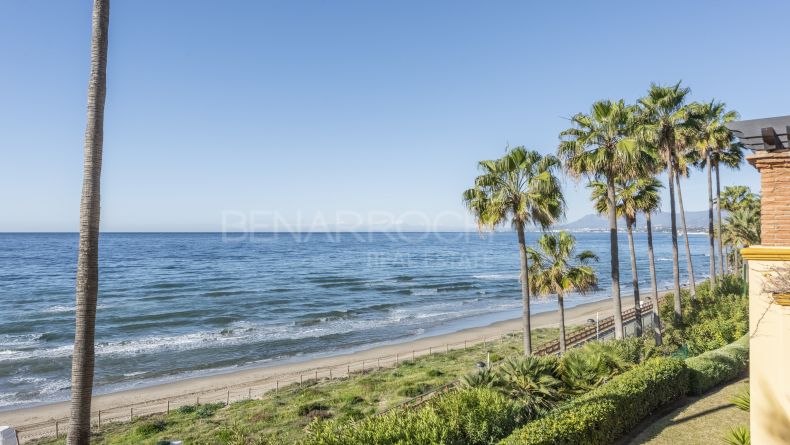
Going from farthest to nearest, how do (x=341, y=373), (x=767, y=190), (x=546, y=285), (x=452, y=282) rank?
(x=452, y=282) < (x=341, y=373) < (x=546, y=285) < (x=767, y=190)

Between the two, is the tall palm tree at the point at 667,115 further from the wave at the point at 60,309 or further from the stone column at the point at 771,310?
the wave at the point at 60,309

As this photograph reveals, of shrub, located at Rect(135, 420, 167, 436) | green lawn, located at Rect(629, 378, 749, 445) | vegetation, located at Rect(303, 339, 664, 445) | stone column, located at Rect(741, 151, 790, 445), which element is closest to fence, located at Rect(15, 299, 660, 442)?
shrub, located at Rect(135, 420, 167, 436)

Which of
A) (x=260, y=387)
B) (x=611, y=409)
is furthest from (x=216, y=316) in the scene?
(x=611, y=409)

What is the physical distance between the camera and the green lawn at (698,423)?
10.5 meters

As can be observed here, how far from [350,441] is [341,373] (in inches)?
887

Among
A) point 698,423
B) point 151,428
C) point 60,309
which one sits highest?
point 698,423

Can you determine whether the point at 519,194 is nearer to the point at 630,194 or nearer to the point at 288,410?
the point at 630,194

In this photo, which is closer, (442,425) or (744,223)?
(442,425)

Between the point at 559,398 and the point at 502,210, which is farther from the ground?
the point at 502,210

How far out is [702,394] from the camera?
13.8 meters

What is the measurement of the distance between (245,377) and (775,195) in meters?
28.7

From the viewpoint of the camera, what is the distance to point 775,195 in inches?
271

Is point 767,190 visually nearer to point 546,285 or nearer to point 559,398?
point 559,398

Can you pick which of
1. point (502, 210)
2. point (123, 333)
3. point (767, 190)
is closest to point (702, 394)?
point (502, 210)
